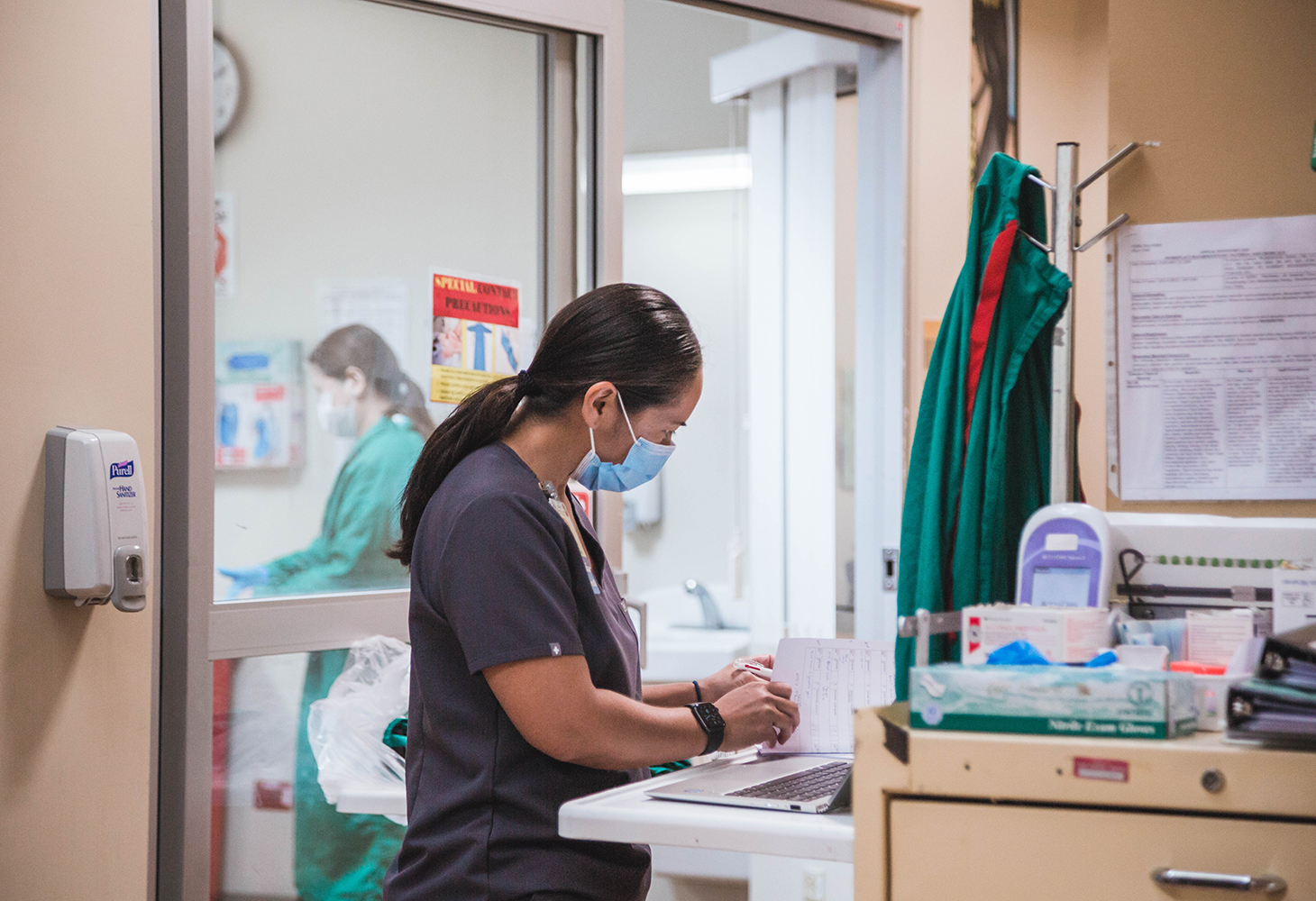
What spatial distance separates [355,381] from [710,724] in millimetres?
1149

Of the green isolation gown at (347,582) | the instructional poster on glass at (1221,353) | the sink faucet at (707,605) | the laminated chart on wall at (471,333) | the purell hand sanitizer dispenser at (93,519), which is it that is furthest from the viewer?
the sink faucet at (707,605)

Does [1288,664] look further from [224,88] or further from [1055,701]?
[224,88]

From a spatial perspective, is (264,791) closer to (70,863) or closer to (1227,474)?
(70,863)

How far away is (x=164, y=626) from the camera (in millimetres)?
2020

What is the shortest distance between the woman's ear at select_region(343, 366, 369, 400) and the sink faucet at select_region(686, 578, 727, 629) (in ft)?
5.57

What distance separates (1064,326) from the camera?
177 cm

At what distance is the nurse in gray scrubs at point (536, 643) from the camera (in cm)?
138

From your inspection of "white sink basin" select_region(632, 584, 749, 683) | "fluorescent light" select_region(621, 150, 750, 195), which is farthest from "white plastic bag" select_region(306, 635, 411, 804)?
"fluorescent light" select_region(621, 150, 750, 195)

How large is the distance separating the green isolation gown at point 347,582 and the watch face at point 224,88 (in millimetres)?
611

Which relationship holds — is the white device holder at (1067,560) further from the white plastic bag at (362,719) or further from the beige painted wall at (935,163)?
the beige painted wall at (935,163)

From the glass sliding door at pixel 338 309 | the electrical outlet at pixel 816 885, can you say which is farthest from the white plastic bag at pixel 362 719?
the electrical outlet at pixel 816 885

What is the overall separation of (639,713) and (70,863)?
1027 mm

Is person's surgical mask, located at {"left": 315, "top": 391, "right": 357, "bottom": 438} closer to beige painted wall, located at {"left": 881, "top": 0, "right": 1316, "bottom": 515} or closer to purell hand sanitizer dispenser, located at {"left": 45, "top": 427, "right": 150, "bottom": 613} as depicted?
purell hand sanitizer dispenser, located at {"left": 45, "top": 427, "right": 150, "bottom": 613}

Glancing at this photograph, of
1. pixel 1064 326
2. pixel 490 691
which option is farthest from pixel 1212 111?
pixel 490 691
